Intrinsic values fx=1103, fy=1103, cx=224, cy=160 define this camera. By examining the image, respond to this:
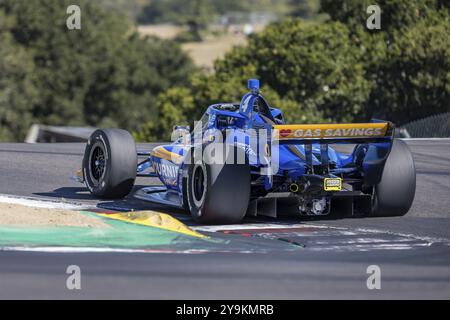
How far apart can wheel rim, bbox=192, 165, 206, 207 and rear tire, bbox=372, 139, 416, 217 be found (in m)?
2.00

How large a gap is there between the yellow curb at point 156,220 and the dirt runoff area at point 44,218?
37 cm

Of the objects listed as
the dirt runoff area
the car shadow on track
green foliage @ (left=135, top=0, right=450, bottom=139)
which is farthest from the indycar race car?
green foliage @ (left=135, top=0, right=450, bottom=139)

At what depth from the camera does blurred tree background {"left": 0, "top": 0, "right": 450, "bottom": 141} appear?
44.4 m

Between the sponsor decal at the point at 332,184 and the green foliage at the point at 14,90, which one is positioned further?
the green foliage at the point at 14,90

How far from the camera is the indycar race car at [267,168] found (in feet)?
38.2

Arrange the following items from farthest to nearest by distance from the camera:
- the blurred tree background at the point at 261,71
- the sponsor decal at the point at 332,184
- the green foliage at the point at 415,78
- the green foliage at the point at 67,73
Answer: the green foliage at the point at 67,73
the blurred tree background at the point at 261,71
the green foliage at the point at 415,78
the sponsor decal at the point at 332,184

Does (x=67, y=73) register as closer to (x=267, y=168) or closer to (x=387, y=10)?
(x=387, y=10)

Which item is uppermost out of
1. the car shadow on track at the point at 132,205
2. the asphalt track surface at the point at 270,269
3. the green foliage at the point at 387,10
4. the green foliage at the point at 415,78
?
the green foliage at the point at 387,10

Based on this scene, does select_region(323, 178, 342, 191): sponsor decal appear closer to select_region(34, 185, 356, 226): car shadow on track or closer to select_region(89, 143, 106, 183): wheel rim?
select_region(34, 185, 356, 226): car shadow on track

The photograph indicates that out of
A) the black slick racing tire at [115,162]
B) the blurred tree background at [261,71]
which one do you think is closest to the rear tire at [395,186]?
the black slick racing tire at [115,162]

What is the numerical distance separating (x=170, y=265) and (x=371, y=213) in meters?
4.07

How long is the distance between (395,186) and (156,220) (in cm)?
292

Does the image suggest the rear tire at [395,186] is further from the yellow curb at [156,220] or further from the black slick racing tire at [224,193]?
the yellow curb at [156,220]

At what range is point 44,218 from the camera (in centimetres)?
1108
